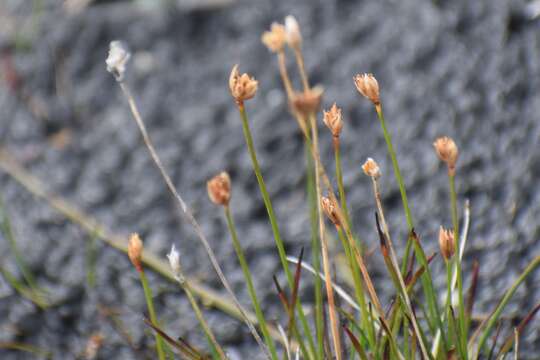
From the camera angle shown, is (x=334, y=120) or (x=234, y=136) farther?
(x=234, y=136)

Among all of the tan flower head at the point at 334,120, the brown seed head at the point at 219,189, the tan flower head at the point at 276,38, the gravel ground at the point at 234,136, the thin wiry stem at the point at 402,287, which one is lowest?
the thin wiry stem at the point at 402,287

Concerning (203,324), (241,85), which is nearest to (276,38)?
(241,85)

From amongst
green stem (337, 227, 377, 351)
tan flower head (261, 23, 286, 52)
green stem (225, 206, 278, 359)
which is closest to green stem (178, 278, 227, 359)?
green stem (225, 206, 278, 359)

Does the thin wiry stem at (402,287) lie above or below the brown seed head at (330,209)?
below

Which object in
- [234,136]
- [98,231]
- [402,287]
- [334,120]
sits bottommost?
[402,287]

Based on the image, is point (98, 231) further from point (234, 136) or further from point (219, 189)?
point (219, 189)

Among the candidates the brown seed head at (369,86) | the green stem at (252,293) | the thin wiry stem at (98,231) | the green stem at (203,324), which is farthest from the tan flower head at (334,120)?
the thin wiry stem at (98,231)

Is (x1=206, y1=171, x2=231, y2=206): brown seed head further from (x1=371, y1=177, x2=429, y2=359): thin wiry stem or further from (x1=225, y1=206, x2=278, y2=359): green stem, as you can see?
(x1=371, y1=177, x2=429, y2=359): thin wiry stem

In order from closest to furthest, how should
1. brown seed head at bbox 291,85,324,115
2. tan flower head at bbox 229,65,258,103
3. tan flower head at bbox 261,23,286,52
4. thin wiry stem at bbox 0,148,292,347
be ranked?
brown seed head at bbox 291,85,324,115 < tan flower head at bbox 229,65,258,103 < tan flower head at bbox 261,23,286,52 < thin wiry stem at bbox 0,148,292,347

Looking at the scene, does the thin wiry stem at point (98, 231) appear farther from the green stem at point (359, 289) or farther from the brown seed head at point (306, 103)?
the brown seed head at point (306, 103)
